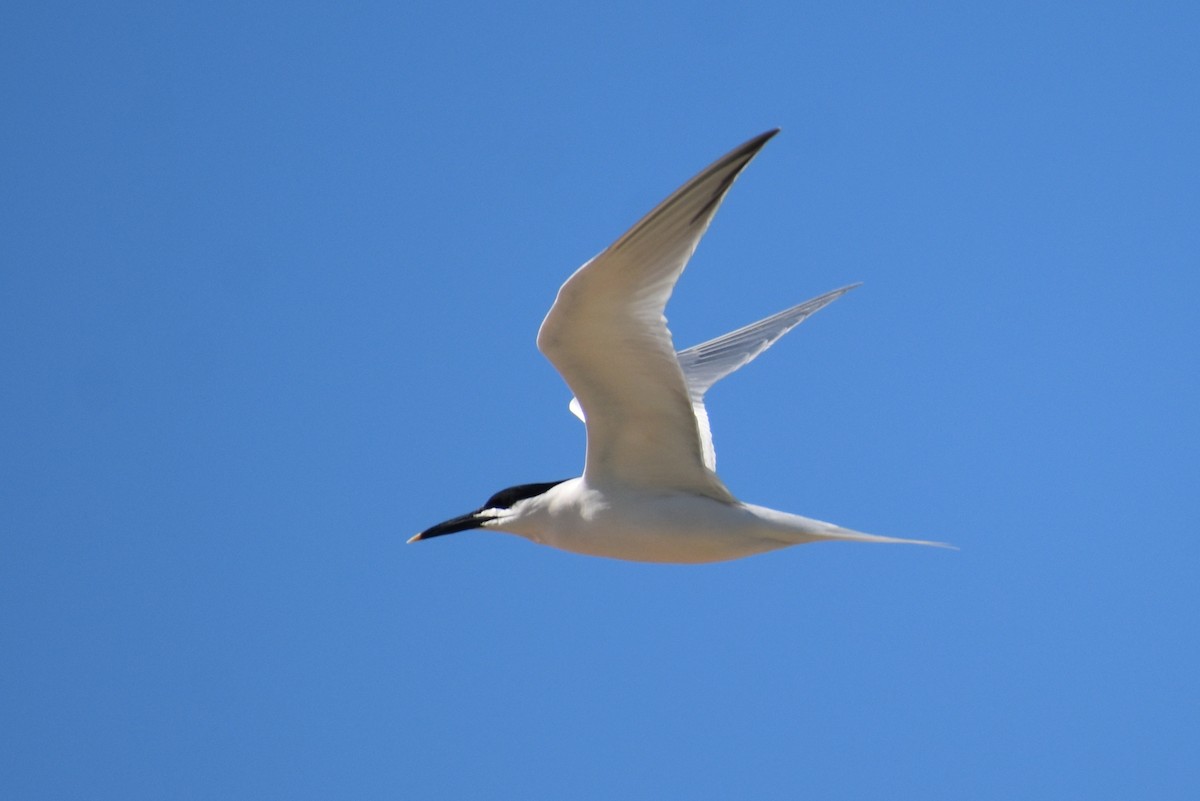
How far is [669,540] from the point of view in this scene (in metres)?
5.84

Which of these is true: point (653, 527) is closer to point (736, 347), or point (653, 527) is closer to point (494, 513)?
point (494, 513)

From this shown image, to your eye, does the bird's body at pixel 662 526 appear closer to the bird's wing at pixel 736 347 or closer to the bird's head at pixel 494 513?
the bird's head at pixel 494 513

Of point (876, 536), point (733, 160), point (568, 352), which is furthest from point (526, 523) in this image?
point (733, 160)

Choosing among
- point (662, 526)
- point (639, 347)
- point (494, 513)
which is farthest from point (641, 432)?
point (494, 513)

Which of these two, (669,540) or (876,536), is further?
(669,540)

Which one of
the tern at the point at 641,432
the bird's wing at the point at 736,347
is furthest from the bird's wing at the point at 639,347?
the bird's wing at the point at 736,347

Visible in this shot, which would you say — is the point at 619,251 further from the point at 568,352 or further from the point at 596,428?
the point at 596,428

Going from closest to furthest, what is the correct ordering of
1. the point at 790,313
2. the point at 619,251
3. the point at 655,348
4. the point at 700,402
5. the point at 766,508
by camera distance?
the point at 619,251, the point at 655,348, the point at 766,508, the point at 700,402, the point at 790,313

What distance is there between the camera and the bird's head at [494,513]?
645cm

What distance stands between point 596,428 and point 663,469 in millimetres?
319

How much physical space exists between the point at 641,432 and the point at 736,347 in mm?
2282

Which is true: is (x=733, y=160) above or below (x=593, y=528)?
above

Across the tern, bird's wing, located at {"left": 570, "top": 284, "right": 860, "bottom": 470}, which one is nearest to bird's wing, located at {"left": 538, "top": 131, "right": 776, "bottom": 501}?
the tern

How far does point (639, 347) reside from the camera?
17.6ft
